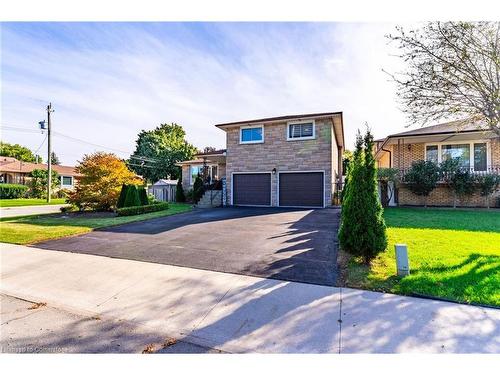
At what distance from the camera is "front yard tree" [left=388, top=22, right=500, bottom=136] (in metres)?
5.82

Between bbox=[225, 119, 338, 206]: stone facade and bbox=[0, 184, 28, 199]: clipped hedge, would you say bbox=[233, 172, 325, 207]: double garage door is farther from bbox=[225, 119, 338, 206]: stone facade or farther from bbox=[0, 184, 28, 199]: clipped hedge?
bbox=[0, 184, 28, 199]: clipped hedge

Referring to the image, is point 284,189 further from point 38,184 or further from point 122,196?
point 38,184

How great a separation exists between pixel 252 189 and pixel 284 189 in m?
2.21

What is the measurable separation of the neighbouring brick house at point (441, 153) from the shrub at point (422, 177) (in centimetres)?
62

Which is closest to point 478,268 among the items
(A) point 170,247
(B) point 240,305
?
(B) point 240,305

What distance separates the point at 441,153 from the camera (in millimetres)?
15242

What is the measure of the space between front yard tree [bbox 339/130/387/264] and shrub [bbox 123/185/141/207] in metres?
12.2

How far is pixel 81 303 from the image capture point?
383cm

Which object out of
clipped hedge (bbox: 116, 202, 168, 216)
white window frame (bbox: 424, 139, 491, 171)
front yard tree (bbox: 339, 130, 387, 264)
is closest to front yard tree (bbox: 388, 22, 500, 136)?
front yard tree (bbox: 339, 130, 387, 264)

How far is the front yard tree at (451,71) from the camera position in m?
5.82

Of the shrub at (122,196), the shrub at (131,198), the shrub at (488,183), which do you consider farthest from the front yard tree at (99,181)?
the shrub at (488,183)

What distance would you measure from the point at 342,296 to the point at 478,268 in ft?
9.56

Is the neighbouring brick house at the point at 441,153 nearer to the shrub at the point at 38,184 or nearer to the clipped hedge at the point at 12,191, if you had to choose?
the shrub at the point at 38,184
